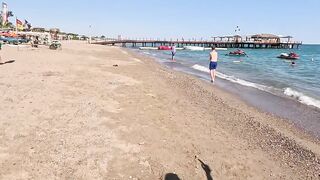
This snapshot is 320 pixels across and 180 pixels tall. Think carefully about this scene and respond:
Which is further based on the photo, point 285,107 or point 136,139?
point 285,107

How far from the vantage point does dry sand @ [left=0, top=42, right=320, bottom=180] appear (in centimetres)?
541

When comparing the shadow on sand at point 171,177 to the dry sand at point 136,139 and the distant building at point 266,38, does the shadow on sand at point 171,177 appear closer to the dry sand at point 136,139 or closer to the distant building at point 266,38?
the dry sand at point 136,139

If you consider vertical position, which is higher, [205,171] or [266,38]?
[266,38]

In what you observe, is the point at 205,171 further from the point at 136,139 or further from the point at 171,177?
the point at 136,139

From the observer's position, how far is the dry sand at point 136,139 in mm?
5414

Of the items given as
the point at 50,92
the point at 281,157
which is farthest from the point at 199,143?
the point at 50,92

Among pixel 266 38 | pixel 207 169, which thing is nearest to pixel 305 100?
pixel 207 169

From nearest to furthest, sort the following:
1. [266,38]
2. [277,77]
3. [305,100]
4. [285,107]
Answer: [285,107] → [305,100] → [277,77] → [266,38]

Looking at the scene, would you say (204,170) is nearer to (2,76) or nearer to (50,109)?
(50,109)

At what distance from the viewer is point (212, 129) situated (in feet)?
26.6

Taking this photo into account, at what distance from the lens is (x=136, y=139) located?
264 inches

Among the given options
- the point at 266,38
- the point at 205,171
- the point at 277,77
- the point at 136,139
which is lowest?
the point at 277,77

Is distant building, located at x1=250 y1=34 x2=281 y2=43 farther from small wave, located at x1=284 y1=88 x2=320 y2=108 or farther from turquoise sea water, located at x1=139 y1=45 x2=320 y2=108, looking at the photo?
small wave, located at x1=284 y1=88 x2=320 y2=108

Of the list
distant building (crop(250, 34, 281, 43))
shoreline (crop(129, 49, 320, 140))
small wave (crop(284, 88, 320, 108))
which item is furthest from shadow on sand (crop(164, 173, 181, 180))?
distant building (crop(250, 34, 281, 43))
